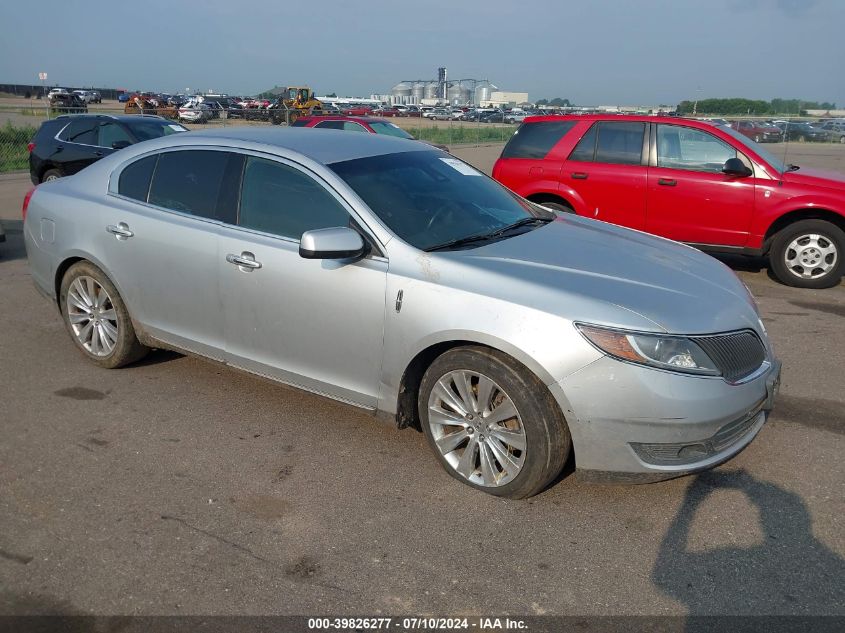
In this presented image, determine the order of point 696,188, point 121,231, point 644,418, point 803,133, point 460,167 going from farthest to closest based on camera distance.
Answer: point 803,133
point 696,188
point 460,167
point 121,231
point 644,418

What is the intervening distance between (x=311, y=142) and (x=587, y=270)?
186 centimetres

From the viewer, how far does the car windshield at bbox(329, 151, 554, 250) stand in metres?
3.95

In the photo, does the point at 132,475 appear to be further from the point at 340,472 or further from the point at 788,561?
the point at 788,561

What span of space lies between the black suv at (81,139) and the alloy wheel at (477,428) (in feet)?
36.0

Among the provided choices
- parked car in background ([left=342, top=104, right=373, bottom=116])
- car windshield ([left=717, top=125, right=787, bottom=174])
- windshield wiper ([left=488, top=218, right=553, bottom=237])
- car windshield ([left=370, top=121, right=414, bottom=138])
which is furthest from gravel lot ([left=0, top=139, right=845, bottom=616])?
parked car in background ([left=342, top=104, right=373, bottom=116])

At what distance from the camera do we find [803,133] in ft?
108

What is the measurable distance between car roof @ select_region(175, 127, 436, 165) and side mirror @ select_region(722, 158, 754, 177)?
4290 mm

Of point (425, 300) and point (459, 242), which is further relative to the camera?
point (459, 242)

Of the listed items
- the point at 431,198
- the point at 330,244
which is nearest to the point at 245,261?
the point at 330,244

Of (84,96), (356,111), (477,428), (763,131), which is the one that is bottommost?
(477,428)

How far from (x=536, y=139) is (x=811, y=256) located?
332 cm

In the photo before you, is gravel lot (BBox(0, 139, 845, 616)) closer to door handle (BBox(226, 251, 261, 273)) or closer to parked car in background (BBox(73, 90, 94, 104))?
door handle (BBox(226, 251, 261, 273))

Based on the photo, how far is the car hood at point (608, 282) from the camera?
331 cm

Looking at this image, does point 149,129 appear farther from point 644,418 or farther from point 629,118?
point 644,418
